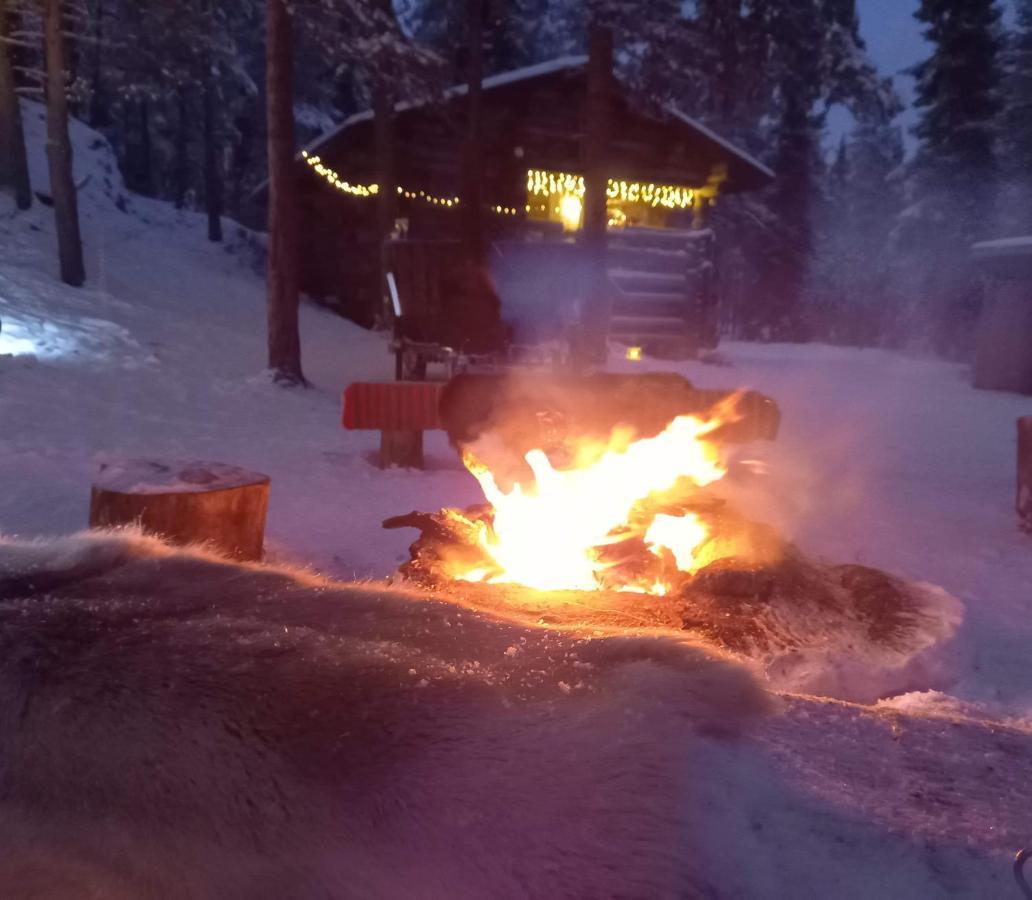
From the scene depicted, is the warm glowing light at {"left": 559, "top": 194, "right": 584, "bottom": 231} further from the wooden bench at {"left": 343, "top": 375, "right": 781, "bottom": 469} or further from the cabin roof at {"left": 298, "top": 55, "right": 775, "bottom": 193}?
the wooden bench at {"left": 343, "top": 375, "right": 781, "bottom": 469}

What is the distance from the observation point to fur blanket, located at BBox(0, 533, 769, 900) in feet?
4.66

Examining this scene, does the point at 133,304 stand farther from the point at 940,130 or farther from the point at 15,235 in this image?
the point at 940,130

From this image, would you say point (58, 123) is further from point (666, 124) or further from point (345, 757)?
point (345, 757)

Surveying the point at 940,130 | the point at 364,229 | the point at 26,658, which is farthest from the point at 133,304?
the point at 940,130

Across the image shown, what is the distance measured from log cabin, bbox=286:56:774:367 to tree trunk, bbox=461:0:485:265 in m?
0.34

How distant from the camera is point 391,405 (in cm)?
716

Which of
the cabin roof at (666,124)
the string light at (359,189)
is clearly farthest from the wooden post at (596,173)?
the string light at (359,189)

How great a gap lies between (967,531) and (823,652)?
3.54 metres

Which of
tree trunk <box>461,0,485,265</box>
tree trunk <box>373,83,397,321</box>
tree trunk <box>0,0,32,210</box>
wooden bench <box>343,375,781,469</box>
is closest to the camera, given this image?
wooden bench <box>343,375,781,469</box>

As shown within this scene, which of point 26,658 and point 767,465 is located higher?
point 26,658

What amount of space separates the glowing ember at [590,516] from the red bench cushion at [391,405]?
5.46 feet

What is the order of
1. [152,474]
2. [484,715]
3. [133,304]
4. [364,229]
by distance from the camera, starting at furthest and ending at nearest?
[364,229] → [133,304] → [152,474] → [484,715]

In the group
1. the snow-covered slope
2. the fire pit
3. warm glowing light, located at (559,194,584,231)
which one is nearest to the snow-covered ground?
the snow-covered slope

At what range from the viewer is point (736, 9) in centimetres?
1616
